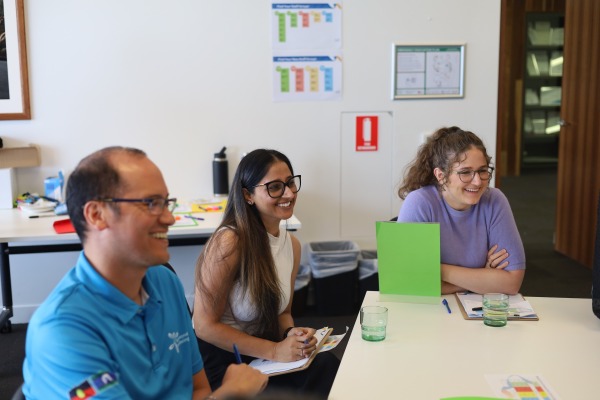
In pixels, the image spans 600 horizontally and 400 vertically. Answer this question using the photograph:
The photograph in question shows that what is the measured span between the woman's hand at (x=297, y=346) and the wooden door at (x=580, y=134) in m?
3.35

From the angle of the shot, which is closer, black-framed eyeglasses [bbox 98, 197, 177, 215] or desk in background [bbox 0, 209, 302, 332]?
black-framed eyeglasses [bbox 98, 197, 177, 215]

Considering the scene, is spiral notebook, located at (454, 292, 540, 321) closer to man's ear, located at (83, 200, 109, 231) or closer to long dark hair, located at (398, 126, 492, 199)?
long dark hair, located at (398, 126, 492, 199)

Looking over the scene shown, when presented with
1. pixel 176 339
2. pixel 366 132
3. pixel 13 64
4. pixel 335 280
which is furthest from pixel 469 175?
pixel 13 64

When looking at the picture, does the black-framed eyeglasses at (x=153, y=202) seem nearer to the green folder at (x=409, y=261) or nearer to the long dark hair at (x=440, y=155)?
the green folder at (x=409, y=261)

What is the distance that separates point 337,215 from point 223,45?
50.5 inches

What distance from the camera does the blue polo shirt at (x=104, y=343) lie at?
1252 millimetres

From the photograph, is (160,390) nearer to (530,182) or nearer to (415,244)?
(415,244)

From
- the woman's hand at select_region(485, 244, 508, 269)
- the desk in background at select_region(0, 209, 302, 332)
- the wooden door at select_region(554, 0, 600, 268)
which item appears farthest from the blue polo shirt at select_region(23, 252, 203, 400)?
the wooden door at select_region(554, 0, 600, 268)

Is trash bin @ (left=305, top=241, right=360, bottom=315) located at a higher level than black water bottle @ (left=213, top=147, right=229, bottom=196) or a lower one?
lower

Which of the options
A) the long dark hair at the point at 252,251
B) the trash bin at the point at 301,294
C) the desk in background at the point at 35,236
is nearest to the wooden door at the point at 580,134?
the trash bin at the point at 301,294

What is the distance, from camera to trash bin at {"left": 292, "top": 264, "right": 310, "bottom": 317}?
13.1 feet

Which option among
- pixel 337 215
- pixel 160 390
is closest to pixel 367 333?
pixel 160 390

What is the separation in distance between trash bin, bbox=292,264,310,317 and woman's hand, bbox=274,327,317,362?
1.91 metres

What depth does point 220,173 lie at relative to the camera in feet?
13.3
